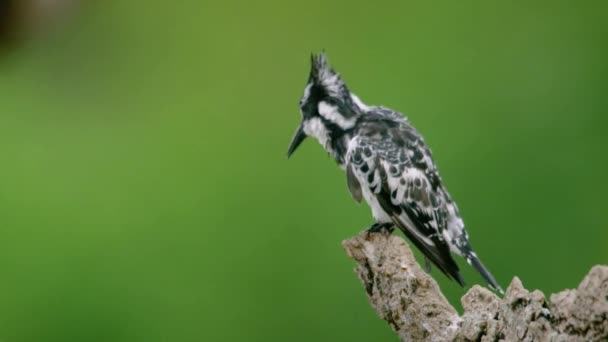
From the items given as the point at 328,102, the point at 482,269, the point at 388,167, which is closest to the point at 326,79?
the point at 328,102

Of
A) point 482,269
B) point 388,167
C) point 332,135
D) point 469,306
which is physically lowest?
point 469,306

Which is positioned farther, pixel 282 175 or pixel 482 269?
pixel 282 175

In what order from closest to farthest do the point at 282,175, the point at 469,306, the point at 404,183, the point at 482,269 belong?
the point at 469,306
the point at 482,269
the point at 404,183
the point at 282,175

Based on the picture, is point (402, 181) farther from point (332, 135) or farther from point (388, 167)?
point (332, 135)

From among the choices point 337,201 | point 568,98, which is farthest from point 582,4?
point 337,201

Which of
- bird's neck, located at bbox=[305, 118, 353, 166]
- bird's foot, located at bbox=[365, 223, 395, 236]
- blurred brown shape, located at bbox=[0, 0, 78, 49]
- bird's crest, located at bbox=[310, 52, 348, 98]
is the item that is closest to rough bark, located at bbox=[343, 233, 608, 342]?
bird's foot, located at bbox=[365, 223, 395, 236]
